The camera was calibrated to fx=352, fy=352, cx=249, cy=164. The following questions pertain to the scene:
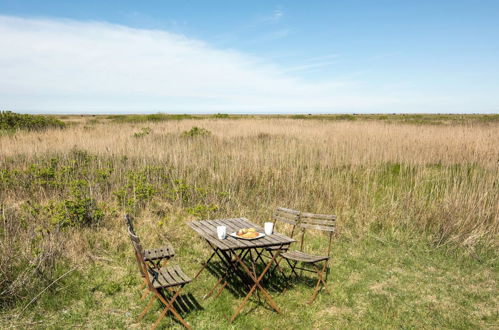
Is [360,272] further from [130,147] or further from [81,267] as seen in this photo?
[130,147]

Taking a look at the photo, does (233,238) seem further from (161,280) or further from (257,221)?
(257,221)

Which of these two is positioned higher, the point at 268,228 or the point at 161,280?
the point at 268,228

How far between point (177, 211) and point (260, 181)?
2.08m

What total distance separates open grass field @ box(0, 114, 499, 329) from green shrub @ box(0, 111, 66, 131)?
211 inches

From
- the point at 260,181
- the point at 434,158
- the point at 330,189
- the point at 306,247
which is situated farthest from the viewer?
the point at 434,158

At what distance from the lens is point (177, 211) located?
5898mm

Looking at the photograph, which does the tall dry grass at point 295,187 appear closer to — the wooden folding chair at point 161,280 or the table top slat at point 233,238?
the table top slat at point 233,238

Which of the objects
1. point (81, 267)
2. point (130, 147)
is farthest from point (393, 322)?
point (130, 147)

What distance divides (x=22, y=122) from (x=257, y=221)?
12.4m

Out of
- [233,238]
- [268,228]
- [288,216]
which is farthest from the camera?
[288,216]

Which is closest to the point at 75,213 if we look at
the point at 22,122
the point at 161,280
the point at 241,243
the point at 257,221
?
the point at 161,280

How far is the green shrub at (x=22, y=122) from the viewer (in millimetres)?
13367

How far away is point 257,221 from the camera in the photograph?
19.3 ft

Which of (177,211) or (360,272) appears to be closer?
(360,272)
